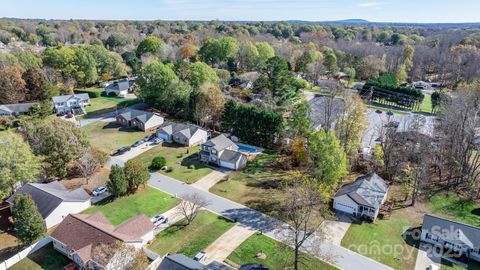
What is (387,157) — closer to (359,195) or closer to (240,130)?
(359,195)

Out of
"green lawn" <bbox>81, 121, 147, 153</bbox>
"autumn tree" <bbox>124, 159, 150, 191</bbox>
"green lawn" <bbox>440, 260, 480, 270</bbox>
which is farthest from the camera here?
"green lawn" <bbox>81, 121, 147, 153</bbox>

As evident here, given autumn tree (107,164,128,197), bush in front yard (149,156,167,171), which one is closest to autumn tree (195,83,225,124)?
bush in front yard (149,156,167,171)

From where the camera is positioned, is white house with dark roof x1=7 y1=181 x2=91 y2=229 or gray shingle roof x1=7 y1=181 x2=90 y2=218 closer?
white house with dark roof x1=7 y1=181 x2=91 y2=229

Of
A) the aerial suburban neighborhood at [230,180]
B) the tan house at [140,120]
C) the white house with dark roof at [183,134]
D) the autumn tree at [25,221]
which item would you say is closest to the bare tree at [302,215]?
the aerial suburban neighborhood at [230,180]

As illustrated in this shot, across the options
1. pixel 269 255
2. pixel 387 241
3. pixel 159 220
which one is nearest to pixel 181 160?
pixel 159 220

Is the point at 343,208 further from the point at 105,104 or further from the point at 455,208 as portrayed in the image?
the point at 105,104

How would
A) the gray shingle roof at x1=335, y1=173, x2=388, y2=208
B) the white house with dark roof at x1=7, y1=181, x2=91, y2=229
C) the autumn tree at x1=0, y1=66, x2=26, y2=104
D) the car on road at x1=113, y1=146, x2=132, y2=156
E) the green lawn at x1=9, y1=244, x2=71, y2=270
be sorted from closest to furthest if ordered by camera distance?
the green lawn at x1=9, y1=244, x2=71, y2=270, the white house with dark roof at x1=7, y1=181, x2=91, y2=229, the gray shingle roof at x1=335, y1=173, x2=388, y2=208, the car on road at x1=113, y1=146, x2=132, y2=156, the autumn tree at x1=0, y1=66, x2=26, y2=104

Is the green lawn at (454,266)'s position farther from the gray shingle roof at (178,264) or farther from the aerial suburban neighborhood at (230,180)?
the gray shingle roof at (178,264)

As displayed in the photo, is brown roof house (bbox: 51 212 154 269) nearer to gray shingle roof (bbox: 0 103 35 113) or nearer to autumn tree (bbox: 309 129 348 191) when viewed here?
autumn tree (bbox: 309 129 348 191)
